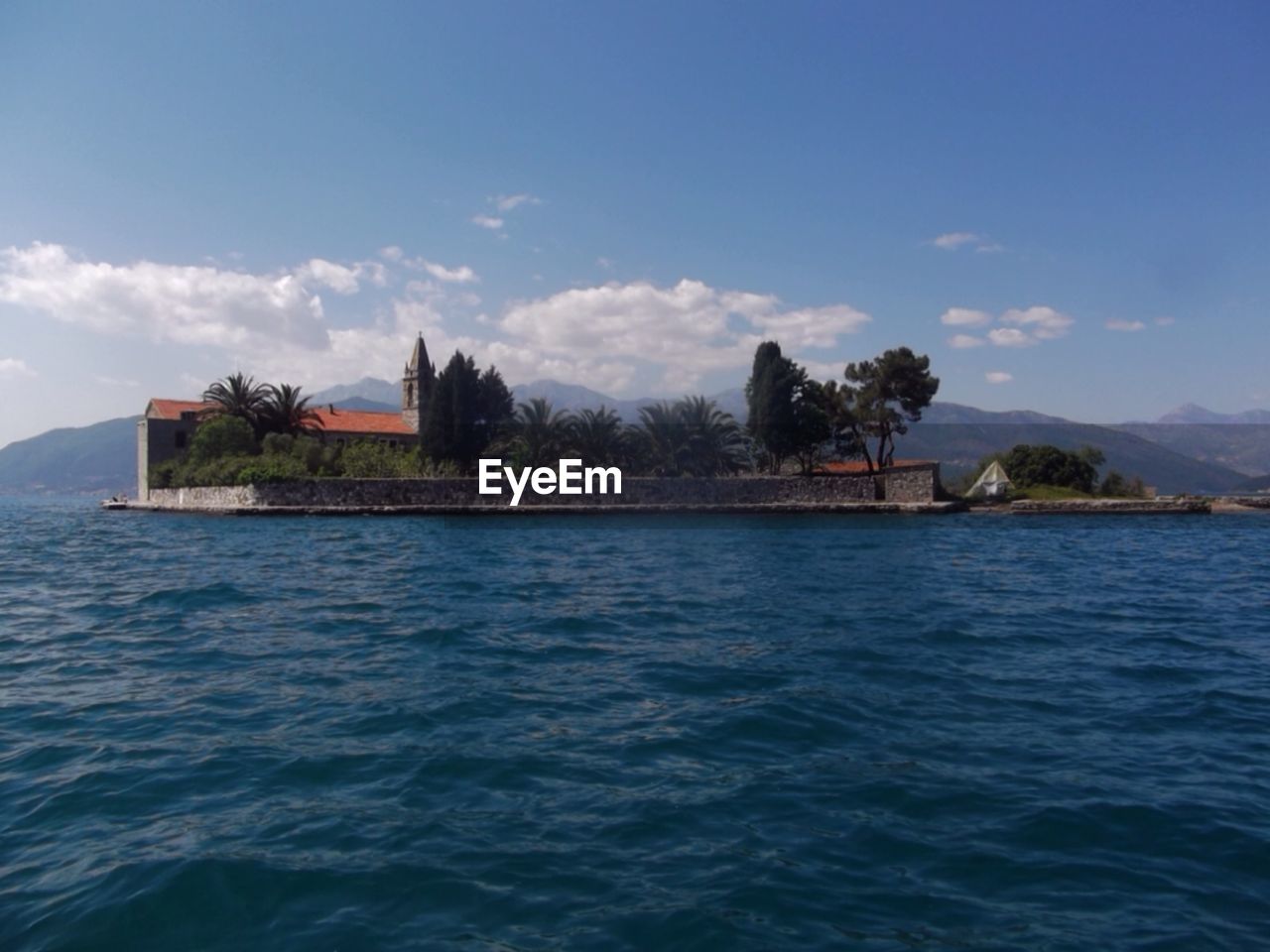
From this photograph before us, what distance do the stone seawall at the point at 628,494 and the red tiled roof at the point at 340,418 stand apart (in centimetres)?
1583

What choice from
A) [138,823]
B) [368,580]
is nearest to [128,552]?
[368,580]

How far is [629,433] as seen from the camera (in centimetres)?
4838

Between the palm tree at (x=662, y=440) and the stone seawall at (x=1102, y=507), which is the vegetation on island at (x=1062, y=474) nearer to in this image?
the stone seawall at (x=1102, y=507)

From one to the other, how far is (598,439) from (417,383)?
21.4 metres

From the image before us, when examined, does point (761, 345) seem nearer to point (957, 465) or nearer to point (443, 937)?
point (443, 937)

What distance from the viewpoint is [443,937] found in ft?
11.4

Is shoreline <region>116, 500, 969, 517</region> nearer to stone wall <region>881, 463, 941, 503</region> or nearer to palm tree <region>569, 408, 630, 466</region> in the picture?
stone wall <region>881, 463, 941, 503</region>

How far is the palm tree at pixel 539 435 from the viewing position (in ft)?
153

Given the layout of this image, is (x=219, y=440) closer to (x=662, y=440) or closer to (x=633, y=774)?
(x=662, y=440)

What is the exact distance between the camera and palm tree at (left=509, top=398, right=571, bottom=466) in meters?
46.7

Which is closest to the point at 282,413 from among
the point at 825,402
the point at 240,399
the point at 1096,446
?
the point at 240,399

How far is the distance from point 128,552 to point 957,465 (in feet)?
403

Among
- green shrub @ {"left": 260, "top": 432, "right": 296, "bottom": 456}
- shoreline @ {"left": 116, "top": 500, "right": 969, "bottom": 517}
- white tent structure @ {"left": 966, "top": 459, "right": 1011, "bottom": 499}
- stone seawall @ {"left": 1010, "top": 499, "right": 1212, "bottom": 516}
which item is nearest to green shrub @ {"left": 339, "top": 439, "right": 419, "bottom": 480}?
shoreline @ {"left": 116, "top": 500, "right": 969, "bottom": 517}

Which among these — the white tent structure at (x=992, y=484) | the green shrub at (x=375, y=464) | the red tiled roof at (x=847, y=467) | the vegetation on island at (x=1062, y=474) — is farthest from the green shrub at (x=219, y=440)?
the vegetation on island at (x=1062, y=474)
